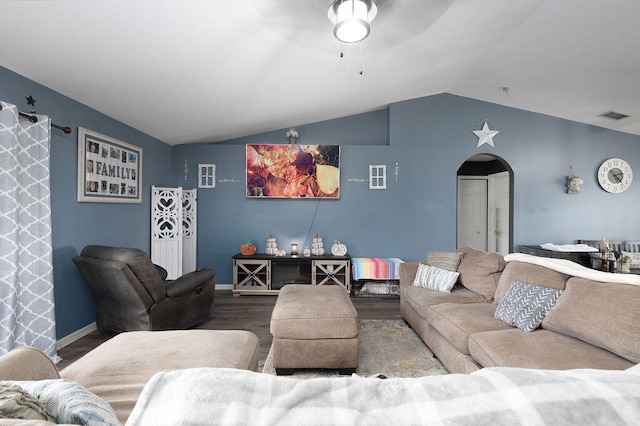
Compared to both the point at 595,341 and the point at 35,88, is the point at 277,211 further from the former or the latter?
the point at 595,341

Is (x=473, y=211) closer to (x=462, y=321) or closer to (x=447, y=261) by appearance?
(x=447, y=261)

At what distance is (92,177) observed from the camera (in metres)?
3.10

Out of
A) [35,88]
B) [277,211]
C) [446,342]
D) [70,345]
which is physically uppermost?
[35,88]

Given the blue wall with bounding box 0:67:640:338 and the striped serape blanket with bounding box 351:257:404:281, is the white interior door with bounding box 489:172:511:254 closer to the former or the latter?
the blue wall with bounding box 0:67:640:338

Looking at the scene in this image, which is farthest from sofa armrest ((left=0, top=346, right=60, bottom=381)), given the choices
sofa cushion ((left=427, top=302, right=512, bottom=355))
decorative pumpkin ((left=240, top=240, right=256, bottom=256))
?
decorative pumpkin ((left=240, top=240, right=256, bottom=256))

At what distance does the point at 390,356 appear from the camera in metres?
2.49

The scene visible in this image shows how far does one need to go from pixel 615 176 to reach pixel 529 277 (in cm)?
436

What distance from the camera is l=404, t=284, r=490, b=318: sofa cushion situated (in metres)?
2.64

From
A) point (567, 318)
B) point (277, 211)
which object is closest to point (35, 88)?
point (277, 211)

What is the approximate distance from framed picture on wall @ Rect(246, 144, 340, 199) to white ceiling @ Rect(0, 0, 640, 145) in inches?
19.8

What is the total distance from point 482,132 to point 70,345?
6022 millimetres

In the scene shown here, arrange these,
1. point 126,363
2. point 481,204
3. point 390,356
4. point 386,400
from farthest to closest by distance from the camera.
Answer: point 481,204 < point 390,356 < point 126,363 < point 386,400

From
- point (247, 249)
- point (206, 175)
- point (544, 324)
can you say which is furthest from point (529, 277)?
point (206, 175)

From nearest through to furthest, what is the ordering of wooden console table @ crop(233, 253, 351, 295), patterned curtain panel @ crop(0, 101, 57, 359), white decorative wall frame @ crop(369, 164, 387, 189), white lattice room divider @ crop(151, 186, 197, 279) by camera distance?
patterned curtain panel @ crop(0, 101, 57, 359) < white lattice room divider @ crop(151, 186, 197, 279) < wooden console table @ crop(233, 253, 351, 295) < white decorative wall frame @ crop(369, 164, 387, 189)
